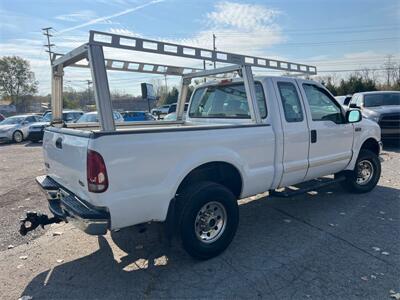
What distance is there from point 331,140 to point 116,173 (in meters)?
3.53

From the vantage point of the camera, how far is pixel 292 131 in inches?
166

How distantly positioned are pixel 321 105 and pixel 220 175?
2206mm

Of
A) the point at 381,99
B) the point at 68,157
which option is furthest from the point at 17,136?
the point at 381,99

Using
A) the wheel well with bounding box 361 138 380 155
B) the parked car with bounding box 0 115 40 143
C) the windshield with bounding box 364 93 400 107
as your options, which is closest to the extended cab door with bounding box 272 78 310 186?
the wheel well with bounding box 361 138 380 155

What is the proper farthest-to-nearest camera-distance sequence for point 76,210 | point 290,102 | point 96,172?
1. point 290,102
2. point 76,210
3. point 96,172

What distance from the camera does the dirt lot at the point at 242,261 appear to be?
9.86ft

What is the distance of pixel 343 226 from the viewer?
4.38m

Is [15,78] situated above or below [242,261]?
above

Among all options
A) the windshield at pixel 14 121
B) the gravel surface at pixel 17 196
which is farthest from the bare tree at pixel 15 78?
the gravel surface at pixel 17 196

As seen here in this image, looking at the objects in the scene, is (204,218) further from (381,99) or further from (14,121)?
(14,121)

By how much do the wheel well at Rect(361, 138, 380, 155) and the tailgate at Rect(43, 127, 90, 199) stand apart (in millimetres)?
5021

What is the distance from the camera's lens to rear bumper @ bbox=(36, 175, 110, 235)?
2773 millimetres

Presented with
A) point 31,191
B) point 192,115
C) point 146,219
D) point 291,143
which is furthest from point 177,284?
point 31,191

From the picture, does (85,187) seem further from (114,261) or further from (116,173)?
(114,261)
